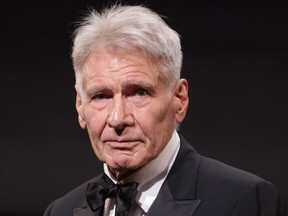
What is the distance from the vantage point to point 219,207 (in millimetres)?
1849

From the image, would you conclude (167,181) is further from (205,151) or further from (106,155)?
(205,151)

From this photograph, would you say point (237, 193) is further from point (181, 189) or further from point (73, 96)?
point (73, 96)

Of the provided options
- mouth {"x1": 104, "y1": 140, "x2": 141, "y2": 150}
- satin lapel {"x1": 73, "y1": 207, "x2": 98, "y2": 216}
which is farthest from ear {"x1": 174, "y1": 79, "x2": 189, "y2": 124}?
satin lapel {"x1": 73, "y1": 207, "x2": 98, "y2": 216}

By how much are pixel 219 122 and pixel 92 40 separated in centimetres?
78

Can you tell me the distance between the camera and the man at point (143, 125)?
5.98 ft

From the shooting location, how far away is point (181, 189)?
1.92 meters

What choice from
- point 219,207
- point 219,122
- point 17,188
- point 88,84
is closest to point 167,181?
point 219,207

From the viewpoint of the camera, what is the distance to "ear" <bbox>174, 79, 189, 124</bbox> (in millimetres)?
1902

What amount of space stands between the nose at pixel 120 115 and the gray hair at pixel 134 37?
0.11 m

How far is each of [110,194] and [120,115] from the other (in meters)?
0.22

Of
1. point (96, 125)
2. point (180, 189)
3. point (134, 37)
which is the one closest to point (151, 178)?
point (180, 189)

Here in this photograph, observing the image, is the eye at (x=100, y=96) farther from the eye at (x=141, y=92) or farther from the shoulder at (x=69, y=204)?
the shoulder at (x=69, y=204)

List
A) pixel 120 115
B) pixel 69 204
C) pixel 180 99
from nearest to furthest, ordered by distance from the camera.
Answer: pixel 120 115 → pixel 180 99 → pixel 69 204

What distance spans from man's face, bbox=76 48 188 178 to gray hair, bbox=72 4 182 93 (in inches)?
0.8
